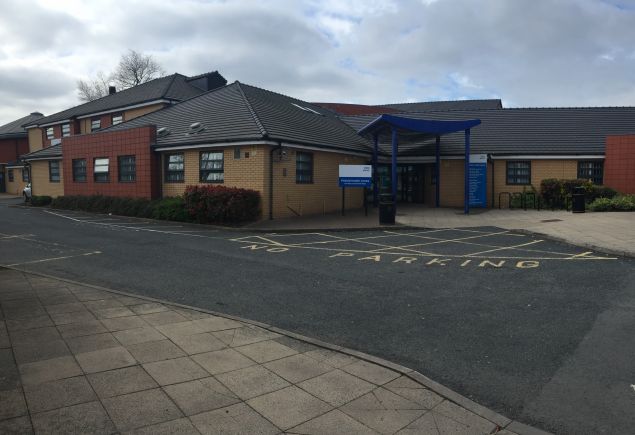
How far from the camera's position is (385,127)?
20.8 metres

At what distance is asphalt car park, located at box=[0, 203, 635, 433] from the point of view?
13.6ft

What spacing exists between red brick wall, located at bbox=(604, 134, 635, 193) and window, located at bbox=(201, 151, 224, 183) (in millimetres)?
18278

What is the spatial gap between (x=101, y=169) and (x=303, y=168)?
11546 mm

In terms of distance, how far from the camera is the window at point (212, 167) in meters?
19.0

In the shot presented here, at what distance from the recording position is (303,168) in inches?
776

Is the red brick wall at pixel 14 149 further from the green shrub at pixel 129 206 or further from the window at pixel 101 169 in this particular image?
the window at pixel 101 169

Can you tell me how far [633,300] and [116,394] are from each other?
22.2 ft

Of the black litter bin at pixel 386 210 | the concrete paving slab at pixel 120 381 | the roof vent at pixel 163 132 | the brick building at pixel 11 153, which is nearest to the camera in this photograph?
the concrete paving slab at pixel 120 381

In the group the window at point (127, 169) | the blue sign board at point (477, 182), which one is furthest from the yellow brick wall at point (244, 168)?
the blue sign board at point (477, 182)

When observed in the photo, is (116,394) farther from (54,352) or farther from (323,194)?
(323,194)

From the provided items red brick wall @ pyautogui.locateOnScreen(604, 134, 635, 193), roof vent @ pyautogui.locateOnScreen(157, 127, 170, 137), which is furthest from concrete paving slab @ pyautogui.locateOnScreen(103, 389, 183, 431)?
red brick wall @ pyautogui.locateOnScreen(604, 134, 635, 193)

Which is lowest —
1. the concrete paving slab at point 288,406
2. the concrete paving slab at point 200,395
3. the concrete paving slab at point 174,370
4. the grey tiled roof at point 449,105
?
the concrete paving slab at point 288,406

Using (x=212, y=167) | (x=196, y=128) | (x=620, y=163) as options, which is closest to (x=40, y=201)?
(x=196, y=128)

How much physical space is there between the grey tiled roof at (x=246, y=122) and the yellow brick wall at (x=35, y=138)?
2372 centimetres
